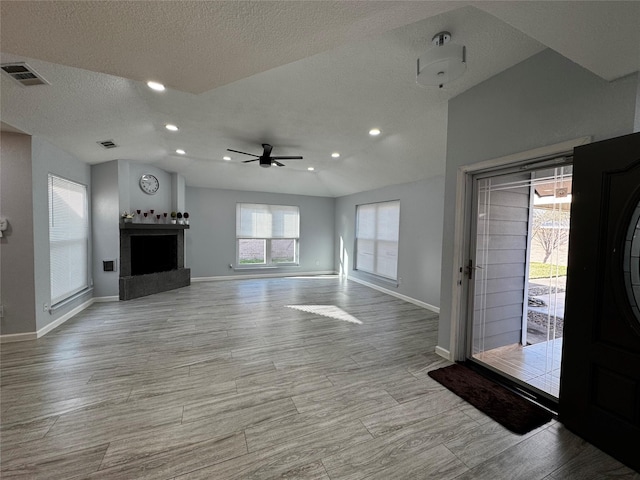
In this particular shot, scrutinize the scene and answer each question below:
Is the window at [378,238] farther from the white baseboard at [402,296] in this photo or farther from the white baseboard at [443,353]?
the white baseboard at [443,353]

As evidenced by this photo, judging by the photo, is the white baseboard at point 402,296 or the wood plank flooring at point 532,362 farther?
the white baseboard at point 402,296

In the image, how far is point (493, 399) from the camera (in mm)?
2139

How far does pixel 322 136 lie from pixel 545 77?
8.42ft

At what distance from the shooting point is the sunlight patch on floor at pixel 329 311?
4.09m

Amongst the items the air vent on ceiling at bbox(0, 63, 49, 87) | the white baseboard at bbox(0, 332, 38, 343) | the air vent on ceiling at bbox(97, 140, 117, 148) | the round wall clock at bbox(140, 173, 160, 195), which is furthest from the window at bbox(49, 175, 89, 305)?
the air vent on ceiling at bbox(0, 63, 49, 87)

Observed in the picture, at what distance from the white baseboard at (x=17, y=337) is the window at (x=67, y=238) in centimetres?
54

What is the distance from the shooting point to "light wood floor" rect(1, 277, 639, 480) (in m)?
1.53

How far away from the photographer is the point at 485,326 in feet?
9.46

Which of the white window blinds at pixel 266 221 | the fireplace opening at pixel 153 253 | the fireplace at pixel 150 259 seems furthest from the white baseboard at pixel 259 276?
the white window blinds at pixel 266 221

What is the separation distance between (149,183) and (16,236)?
254 centimetres

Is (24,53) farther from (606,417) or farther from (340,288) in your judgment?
(340,288)

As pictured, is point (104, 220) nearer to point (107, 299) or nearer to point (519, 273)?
point (107, 299)

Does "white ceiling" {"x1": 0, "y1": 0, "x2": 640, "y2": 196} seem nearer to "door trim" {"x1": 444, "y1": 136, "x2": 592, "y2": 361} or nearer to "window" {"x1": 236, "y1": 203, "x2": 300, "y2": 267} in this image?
"door trim" {"x1": 444, "y1": 136, "x2": 592, "y2": 361}

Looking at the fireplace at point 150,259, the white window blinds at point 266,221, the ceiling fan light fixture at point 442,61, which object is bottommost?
the fireplace at point 150,259
